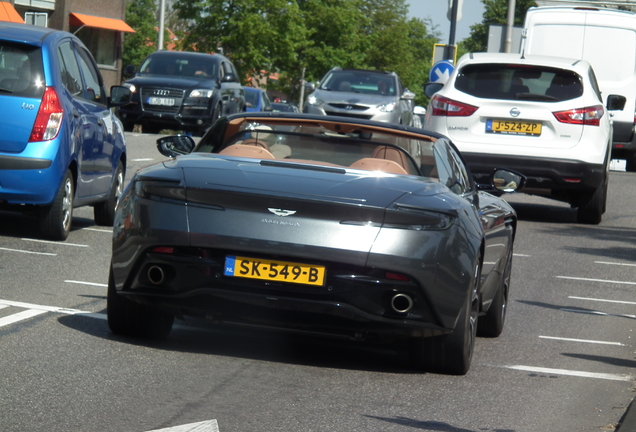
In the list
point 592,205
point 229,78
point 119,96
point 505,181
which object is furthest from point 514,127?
point 229,78

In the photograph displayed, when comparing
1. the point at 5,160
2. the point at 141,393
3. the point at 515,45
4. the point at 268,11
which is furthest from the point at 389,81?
the point at 268,11

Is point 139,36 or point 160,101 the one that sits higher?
point 160,101

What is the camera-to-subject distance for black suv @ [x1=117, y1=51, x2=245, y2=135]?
85.1 feet

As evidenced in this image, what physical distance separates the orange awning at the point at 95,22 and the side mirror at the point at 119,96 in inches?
1712

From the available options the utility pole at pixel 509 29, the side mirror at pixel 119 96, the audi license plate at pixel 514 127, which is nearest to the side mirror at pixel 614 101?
the audi license plate at pixel 514 127

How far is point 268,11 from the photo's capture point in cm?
5859

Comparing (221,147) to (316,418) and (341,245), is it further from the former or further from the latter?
(316,418)

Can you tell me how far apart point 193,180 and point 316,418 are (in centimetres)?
145

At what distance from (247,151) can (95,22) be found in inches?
1979

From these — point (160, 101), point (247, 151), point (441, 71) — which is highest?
point (247, 151)

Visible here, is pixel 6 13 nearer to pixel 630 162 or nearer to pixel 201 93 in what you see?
pixel 201 93

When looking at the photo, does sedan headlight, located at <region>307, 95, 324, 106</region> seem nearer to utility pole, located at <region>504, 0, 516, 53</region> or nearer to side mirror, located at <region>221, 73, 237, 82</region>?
side mirror, located at <region>221, 73, 237, 82</region>

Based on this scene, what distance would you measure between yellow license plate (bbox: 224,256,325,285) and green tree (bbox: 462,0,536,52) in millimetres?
94422

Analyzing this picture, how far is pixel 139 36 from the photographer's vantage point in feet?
294
